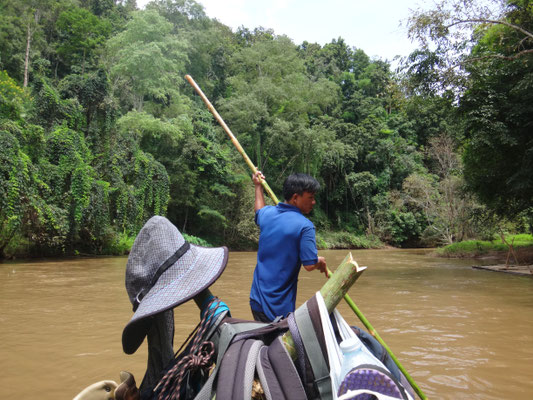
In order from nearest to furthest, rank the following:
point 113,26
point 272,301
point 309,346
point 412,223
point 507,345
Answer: point 309,346
point 272,301
point 507,345
point 412,223
point 113,26

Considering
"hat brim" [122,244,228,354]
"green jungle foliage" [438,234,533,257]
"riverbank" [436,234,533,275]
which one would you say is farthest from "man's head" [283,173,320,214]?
"green jungle foliage" [438,234,533,257]

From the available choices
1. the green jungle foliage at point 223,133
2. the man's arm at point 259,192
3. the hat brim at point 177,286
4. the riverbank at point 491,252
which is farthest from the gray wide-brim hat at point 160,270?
the riverbank at point 491,252

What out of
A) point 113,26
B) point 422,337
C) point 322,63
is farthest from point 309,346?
point 322,63

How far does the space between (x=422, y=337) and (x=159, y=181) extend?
15.2 metres

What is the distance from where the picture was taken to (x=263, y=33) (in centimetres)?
3528

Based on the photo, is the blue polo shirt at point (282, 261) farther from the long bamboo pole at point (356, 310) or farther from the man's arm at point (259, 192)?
the man's arm at point (259, 192)

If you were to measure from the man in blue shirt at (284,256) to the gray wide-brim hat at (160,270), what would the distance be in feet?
2.78

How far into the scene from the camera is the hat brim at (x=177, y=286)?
38.5 inches

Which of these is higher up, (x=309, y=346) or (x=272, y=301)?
(x=309, y=346)

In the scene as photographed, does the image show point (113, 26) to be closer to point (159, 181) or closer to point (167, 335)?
point (159, 181)

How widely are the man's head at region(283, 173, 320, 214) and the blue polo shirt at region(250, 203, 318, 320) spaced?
0.09 metres

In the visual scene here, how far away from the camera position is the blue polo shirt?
1.92 meters

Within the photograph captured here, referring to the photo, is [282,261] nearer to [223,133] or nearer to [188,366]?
[188,366]

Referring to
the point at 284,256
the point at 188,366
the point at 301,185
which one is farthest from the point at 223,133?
the point at 188,366
